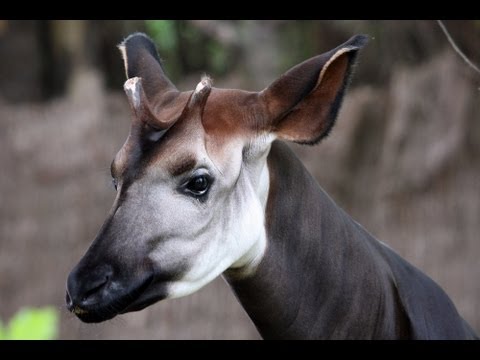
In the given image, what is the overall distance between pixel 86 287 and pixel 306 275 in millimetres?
795

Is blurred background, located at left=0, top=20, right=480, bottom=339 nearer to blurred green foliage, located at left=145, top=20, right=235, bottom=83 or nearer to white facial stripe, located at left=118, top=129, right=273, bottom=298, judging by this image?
blurred green foliage, located at left=145, top=20, right=235, bottom=83

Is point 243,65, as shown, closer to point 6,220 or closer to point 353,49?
point 6,220

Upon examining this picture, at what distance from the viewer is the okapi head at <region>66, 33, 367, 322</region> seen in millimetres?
2848

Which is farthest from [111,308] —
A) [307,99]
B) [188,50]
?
[188,50]

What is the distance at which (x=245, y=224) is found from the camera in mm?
3102

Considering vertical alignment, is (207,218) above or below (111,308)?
above

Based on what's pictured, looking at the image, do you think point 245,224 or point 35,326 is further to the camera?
point 245,224

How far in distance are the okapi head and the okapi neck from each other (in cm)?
6

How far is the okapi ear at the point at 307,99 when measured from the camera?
3.12 meters

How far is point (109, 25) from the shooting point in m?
12.5

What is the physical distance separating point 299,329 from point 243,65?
717 centimetres

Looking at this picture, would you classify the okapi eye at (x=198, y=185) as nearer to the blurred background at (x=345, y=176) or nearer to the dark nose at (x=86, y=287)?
the dark nose at (x=86, y=287)

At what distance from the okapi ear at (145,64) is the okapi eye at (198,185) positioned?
472 mm

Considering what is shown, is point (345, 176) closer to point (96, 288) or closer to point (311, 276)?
point (311, 276)
